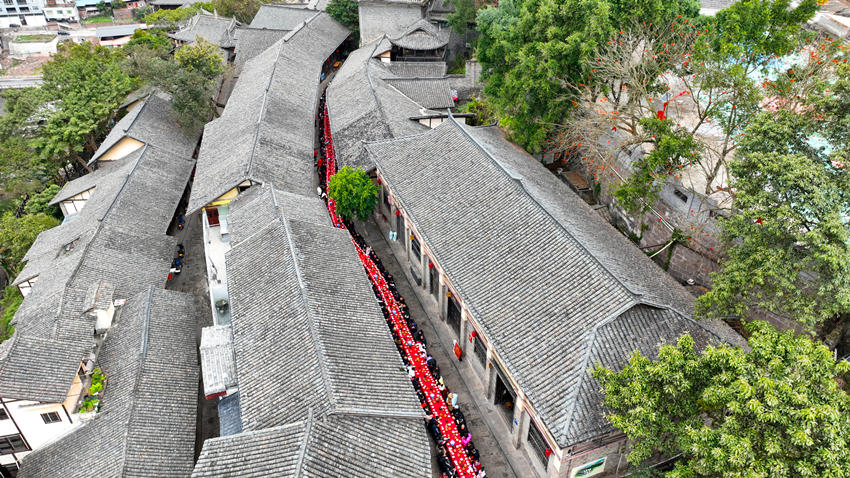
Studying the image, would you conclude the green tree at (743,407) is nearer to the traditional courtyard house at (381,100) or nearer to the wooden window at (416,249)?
the wooden window at (416,249)

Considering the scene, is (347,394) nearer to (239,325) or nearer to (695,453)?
(239,325)

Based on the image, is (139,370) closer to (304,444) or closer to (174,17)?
(304,444)

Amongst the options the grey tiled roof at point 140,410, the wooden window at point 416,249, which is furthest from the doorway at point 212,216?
the wooden window at point 416,249

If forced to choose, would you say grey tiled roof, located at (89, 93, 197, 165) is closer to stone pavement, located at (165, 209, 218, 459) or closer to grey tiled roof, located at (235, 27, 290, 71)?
stone pavement, located at (165, 209, 218, 459)

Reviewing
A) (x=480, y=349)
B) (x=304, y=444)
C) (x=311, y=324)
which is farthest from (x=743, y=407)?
(x=311, y=324)

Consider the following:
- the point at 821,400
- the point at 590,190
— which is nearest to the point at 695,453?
the point at 821,400

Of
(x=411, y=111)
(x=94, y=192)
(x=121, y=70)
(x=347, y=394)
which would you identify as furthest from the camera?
(x=121, y=70)
